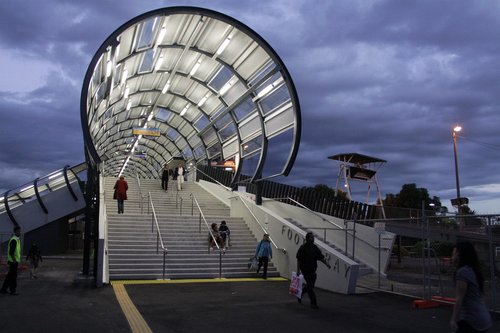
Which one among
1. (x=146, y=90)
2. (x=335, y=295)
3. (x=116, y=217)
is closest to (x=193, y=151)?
(x=146, y=90)

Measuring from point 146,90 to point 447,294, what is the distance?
21.3 m

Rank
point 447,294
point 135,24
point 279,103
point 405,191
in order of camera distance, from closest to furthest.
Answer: point 447,294 < point 135,24 < point 279,103 < point 405,191

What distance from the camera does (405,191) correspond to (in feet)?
222

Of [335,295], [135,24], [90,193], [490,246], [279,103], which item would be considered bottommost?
[335,295]

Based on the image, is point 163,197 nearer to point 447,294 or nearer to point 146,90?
point 146,90

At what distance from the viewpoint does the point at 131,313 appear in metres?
8.75

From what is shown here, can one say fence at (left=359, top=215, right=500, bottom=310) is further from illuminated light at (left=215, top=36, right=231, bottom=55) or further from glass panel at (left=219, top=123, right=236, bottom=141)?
glass panel at (left=219, top=123, right=236, bottom=141)

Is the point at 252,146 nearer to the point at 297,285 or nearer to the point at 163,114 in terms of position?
the point at 163,114

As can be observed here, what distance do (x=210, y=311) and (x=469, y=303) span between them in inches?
224

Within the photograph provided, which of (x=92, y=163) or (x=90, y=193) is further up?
(x=92, y=163)

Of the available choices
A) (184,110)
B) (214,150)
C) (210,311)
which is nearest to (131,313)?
(210,311)

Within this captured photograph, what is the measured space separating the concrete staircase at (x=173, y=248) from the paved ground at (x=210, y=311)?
191cm

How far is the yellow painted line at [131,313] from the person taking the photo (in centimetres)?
741

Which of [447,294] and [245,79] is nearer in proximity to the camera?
A: [447,294]
